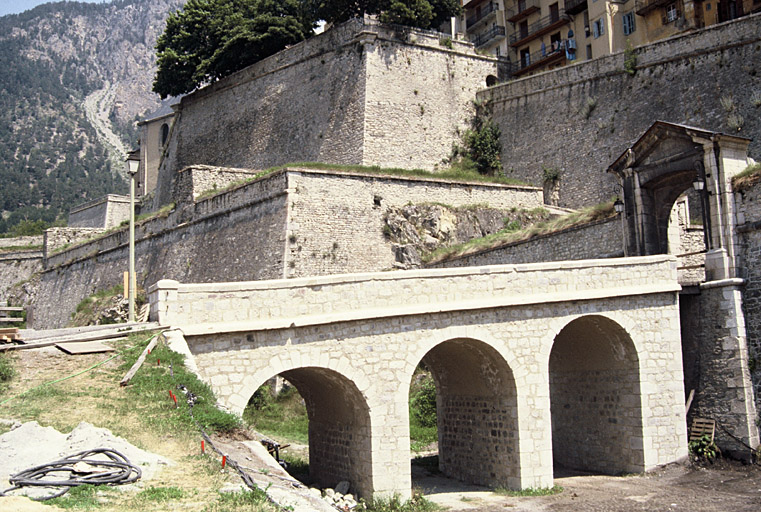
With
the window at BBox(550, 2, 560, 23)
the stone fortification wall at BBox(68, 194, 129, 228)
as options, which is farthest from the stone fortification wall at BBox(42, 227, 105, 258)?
the window at BBox(550, 2, 560, 23)

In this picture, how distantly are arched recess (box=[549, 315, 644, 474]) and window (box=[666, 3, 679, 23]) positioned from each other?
18819mm

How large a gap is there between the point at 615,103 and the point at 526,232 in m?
8.26

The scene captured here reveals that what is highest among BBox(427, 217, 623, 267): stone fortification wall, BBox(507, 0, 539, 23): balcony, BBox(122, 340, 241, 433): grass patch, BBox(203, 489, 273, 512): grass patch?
BBox(507, 0, 539, 23): balcony

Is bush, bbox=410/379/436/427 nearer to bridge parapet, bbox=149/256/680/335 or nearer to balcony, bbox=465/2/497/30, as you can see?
bridge parapet, bbox=149/256/680/335

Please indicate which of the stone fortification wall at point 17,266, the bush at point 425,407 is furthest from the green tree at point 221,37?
the bush at point 425,407

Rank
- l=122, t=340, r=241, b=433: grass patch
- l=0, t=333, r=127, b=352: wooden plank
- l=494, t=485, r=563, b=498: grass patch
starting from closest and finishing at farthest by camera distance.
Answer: l=122, t=340, r=241, b=433: grass patch < l=0, t=333, r=127, b=352: wooden plank < l=494, t=485, r=563, b=498: grass patch

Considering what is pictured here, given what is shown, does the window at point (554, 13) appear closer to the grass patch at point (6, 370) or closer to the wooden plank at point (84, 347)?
the wooden plank at point (84, 347)

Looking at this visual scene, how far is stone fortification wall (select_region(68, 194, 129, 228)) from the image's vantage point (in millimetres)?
51062

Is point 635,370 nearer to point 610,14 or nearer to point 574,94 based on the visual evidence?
point 574,94

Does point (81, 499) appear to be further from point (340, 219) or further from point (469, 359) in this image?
point (340, 219)

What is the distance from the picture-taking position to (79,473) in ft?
28.7

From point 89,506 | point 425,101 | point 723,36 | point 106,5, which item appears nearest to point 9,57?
point 106,5

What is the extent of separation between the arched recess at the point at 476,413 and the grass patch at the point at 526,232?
23.1 feet

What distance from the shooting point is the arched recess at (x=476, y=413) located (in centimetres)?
1597
